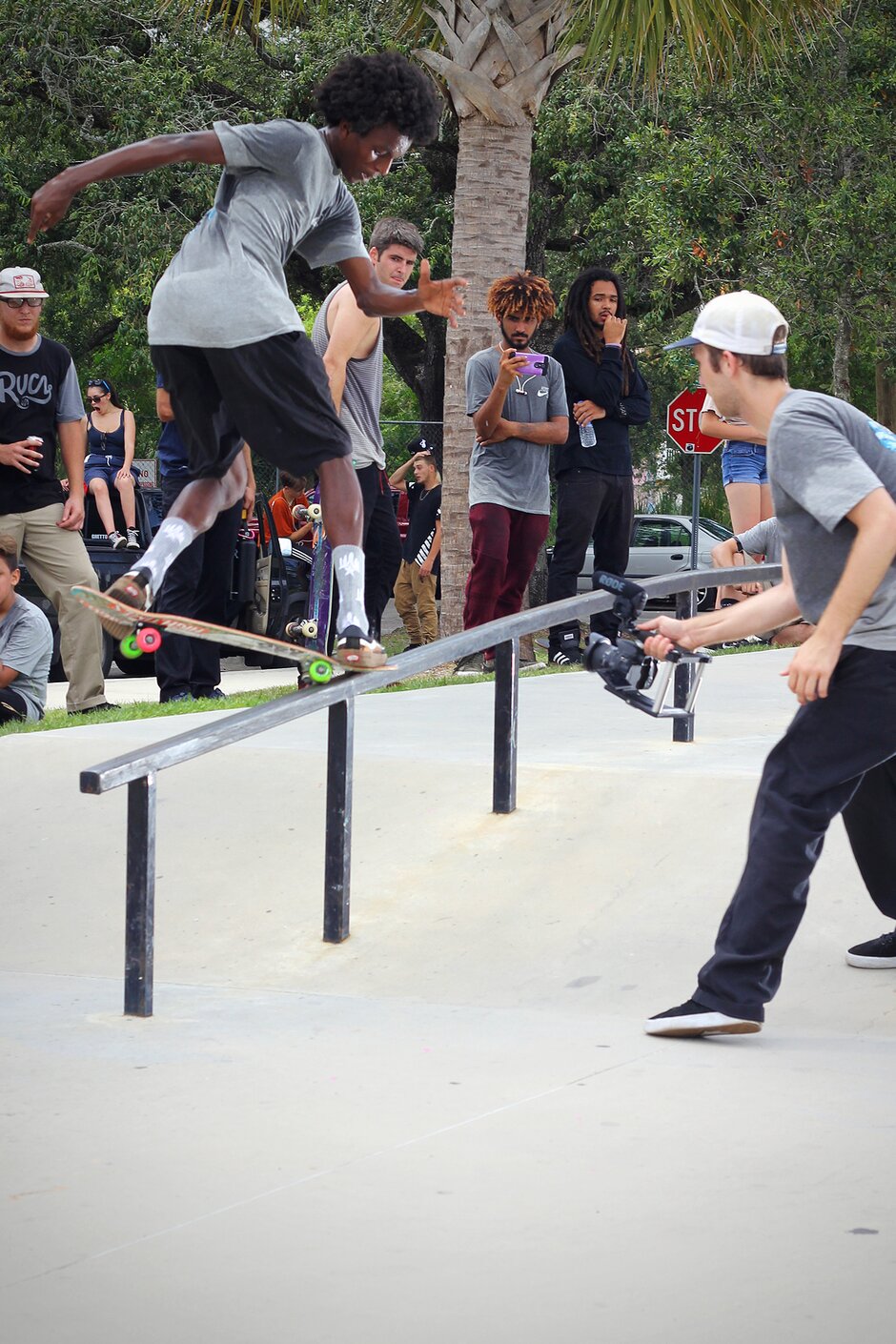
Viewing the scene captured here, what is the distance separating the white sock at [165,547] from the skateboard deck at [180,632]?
114 millimetres

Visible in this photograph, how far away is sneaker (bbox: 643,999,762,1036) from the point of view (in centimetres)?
409

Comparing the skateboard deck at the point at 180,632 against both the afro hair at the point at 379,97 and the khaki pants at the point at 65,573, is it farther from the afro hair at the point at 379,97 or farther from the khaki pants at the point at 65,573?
the khaki pants at the point at 65,573

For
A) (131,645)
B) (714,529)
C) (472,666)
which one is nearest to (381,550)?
(472,666)

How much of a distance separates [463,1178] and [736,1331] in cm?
78

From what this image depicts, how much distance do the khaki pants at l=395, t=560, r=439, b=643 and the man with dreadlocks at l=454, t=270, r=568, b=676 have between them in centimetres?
547

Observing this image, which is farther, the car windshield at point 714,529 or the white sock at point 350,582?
the car windshield at point 714,529

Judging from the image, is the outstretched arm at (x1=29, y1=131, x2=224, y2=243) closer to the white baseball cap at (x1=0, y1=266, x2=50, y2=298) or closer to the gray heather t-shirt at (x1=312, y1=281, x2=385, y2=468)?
the gray heather t-shirt at (x1=312, y1=281, x2=385, y2=468)

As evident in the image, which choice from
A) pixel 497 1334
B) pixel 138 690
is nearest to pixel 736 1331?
pixel 497 1334

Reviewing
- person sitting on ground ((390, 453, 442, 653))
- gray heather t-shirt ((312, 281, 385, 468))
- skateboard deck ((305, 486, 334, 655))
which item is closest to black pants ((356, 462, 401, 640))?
gray heather t-shirt ((312, 281, 385, 468))

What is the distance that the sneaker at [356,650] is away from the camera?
4918mm

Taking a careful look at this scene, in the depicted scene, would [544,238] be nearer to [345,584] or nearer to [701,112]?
[701,112]

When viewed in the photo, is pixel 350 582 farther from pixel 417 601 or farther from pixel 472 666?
pixel 417 601

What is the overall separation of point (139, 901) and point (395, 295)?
1.91 m

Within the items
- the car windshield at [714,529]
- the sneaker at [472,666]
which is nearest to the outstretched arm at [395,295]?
the sneaker at [472,666]
